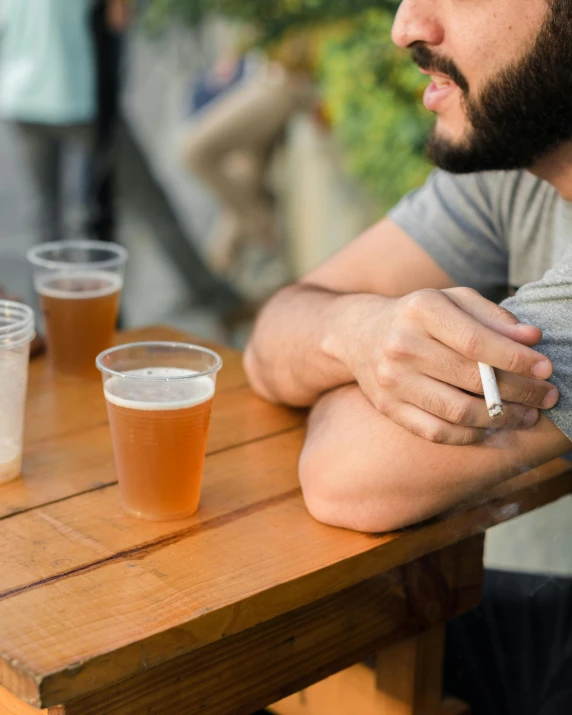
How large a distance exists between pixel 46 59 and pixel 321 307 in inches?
114

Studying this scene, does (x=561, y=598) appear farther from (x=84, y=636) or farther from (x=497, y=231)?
(x=84, y=636)

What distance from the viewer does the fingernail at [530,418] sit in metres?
1.18

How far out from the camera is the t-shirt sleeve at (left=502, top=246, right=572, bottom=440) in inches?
46.3

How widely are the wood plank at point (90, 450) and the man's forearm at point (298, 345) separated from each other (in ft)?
0.12

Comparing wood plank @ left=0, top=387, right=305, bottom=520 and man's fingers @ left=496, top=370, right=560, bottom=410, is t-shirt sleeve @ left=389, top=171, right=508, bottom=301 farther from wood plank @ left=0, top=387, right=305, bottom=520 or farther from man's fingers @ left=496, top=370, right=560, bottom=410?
man's fingers @ left=496, top=370, right=560, bottom=410

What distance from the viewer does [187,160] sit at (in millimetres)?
5211

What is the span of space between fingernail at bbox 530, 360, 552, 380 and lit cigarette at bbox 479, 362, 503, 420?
4 cm

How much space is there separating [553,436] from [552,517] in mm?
488

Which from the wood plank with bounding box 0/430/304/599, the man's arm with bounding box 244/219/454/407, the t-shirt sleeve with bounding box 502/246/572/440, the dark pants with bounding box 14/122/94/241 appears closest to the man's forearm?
the man's arm with bounding box 244/219/454/407

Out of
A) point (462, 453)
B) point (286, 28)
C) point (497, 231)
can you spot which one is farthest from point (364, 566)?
point (286, 28)

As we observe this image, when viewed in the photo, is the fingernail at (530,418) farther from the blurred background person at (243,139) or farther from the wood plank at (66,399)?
the blurred background person at (243,139)

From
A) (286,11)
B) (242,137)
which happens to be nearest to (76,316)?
(286,11)

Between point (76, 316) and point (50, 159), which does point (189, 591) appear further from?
point (50, 159)

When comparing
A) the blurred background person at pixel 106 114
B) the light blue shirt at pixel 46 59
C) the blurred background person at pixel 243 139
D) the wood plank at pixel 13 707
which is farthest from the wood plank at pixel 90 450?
the blurred background person at pixel 243 139
